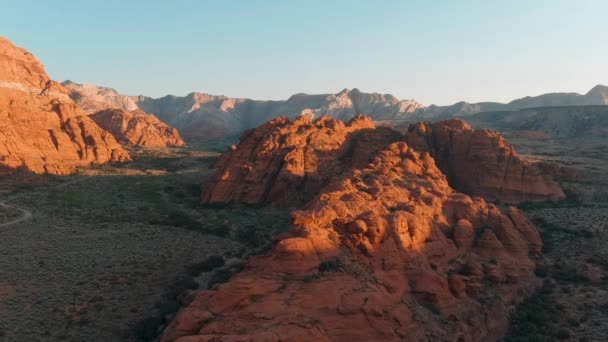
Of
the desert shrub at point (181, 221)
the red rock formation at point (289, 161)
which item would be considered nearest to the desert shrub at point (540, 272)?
the red rock formation at point (289, 161)

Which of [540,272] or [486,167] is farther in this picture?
[486,167]

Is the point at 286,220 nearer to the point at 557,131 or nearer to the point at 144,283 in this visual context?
the point at 144,283

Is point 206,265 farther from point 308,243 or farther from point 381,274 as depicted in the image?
point 381,274

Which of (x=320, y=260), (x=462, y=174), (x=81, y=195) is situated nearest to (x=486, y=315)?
(x=320, y=260)

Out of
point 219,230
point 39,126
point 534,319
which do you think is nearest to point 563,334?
point 534,319

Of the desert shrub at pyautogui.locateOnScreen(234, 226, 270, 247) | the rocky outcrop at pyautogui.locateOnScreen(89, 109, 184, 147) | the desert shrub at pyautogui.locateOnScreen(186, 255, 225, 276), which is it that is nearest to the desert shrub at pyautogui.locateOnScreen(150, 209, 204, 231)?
the desert shrub at pyautogui.locateOnScreen(234, 226, 270, 247)

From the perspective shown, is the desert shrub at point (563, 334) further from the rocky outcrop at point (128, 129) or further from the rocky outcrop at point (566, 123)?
the rocky outcrop at point (566, 123)
